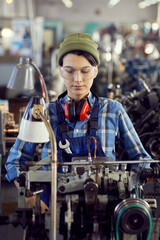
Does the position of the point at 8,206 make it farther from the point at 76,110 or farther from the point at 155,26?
the point at 155,26

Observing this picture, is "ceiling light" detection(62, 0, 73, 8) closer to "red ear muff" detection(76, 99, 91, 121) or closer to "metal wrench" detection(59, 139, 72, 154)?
"red ear muff" detection(76, 99, 91, 121)

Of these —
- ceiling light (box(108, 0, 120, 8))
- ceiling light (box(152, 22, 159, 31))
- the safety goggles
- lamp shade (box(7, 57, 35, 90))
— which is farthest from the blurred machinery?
ceiling light (box(108, 0, 120, 8))

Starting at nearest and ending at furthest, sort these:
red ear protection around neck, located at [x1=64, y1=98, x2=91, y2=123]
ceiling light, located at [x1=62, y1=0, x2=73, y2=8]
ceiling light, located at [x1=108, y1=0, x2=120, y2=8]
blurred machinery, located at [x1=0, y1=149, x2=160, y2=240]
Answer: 1. blurred machinery, located at [x1=0, y1=149, x2=160, y2=240]
2. red ear protection around neck, located at [x1=64, y1=98, x2=91, y2=123]
3. ceiling light, located at [x1=62, y1=0, x2=73, y2=8]
4. ceiling light, located at [x1=108, y1=0, x2=120, y2=8]

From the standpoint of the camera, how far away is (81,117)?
185cm

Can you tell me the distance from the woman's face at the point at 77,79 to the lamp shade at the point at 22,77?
0.75 meters

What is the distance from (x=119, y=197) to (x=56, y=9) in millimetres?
21749

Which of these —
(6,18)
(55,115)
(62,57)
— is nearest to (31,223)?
(55,115)

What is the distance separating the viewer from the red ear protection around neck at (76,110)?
5.98 feet

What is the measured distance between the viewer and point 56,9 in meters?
22.0

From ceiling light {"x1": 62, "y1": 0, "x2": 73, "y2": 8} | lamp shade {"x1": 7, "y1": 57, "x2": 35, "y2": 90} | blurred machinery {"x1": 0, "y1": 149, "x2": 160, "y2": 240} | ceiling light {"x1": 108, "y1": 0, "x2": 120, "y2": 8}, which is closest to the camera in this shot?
blurred machinery {"x1": 0, "y1": 149, "x2": 160, "y2": 240}

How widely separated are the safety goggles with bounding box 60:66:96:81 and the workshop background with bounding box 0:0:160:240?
64cm

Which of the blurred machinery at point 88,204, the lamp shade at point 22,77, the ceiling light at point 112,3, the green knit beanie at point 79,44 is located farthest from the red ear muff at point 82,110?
the ceiling light at point 112,3

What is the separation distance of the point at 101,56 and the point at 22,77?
5991mm

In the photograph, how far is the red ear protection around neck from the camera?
182cm
